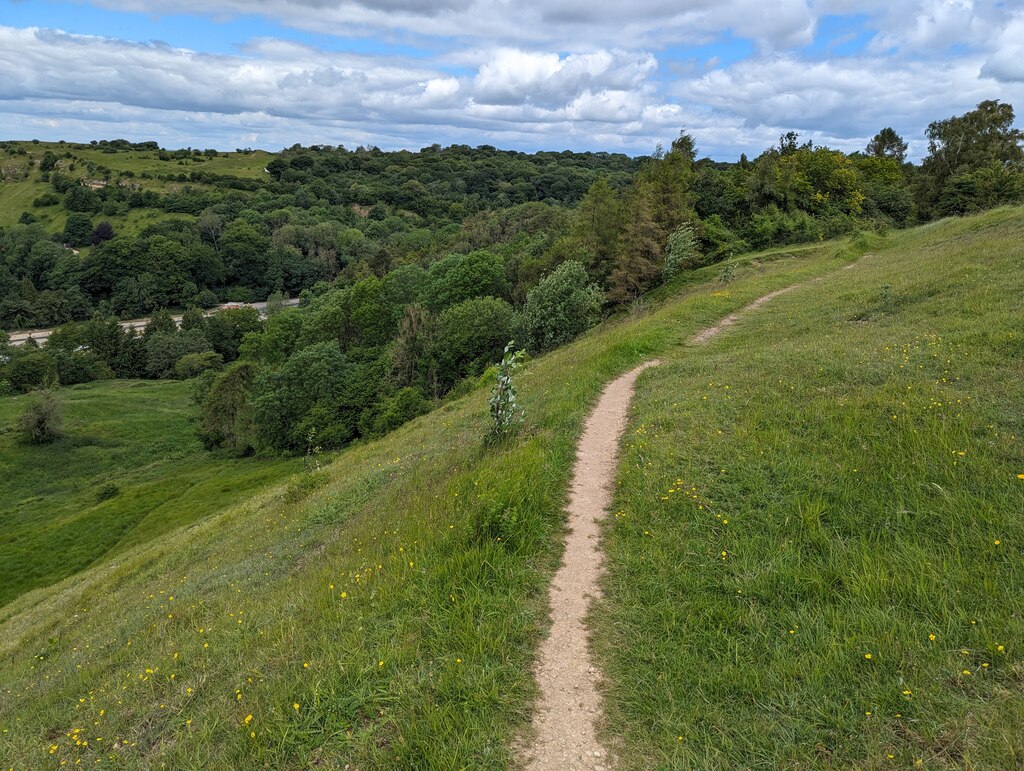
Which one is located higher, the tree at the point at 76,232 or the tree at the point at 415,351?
the tree at the point at 76,232

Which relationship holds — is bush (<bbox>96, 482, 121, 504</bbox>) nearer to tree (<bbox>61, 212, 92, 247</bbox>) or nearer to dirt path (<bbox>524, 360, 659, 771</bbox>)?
dirt path (<bbox>524, 360, 659, 771</bbox>)

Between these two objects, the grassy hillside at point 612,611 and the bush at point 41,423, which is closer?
the grassy hillside at point 612,611

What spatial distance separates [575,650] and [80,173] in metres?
217

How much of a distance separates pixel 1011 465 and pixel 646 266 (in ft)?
98.4

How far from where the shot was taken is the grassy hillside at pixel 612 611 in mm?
Answer: 4266

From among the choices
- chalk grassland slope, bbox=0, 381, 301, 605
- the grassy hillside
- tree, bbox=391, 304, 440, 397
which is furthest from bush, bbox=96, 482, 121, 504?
the grassy hillside

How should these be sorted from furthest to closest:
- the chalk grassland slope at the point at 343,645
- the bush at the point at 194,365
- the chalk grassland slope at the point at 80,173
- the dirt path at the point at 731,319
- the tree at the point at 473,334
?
the chalk grassland slope at the point at 80,173, the bush at the point at 194,365, the tree at the point at 473,334, the dirt path at the point at 731,319, the chalk grassland slope at the point at 343,645

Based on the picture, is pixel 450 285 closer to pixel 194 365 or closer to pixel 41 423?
pixel 41 423

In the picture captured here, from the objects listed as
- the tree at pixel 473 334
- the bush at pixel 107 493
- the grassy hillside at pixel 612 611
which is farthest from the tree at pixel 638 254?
the bush at pixel 107 493

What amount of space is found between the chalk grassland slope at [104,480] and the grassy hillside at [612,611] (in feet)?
74.0

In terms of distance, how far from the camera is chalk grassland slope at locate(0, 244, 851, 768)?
450 cm

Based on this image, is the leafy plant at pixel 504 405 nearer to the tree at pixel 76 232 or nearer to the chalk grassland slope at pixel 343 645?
the chalk grassland slope at pixel 343 645

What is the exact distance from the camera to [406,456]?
48.4 ft

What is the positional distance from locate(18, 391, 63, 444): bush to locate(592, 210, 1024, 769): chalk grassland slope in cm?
6449
